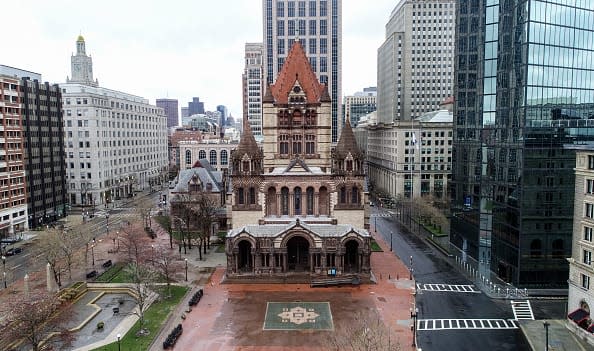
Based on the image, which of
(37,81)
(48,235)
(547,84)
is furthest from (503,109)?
(37,81)

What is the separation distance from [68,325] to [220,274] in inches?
847

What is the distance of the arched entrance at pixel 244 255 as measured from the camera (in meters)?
63.8

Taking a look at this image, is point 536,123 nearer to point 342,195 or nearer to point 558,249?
point 558,249

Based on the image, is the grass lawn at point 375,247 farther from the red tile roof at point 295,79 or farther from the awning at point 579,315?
the awning at point 579,315

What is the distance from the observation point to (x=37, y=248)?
69688 mm

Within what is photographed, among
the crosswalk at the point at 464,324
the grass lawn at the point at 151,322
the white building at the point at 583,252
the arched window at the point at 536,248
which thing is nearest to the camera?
the grass lawn at the point at 151,322

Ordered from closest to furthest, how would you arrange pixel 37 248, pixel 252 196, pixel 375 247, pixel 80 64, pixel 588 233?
pixel 588 233 → pixel 252 196 → pixel 37 248 → pixel 375 247 → pixel 80 64

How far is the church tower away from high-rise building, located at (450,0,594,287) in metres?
143

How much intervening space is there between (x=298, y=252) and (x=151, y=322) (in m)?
A: 23.2

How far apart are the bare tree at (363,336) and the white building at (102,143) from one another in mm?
92850

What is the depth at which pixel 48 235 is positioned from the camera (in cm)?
6184

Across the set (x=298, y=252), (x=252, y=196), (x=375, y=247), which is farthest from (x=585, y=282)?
(x=252, y=196)

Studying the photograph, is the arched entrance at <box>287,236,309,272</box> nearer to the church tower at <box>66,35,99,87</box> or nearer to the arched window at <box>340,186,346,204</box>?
the arched window at <box>340,186,346,204</box>

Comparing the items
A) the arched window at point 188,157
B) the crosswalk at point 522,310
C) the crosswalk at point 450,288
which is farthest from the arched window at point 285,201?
the arched window at point 188,157
